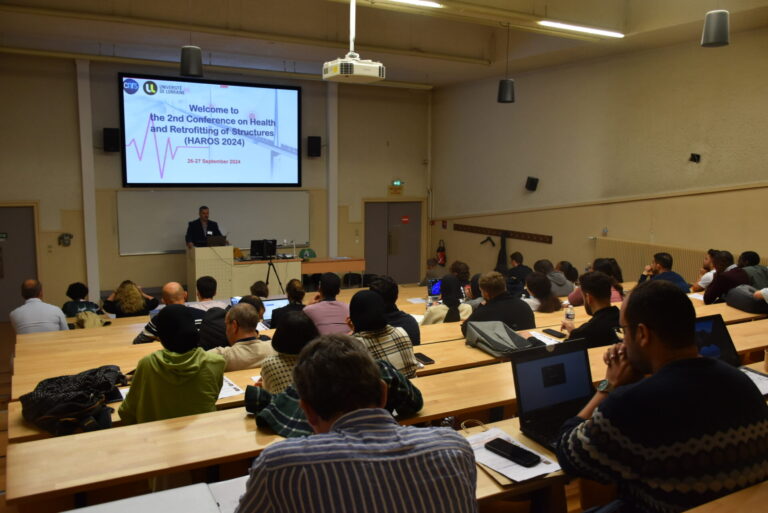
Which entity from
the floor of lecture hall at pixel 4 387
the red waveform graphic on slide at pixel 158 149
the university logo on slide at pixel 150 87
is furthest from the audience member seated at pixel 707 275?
the university logo on slide at pixel 150 87

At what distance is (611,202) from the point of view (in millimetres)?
9062

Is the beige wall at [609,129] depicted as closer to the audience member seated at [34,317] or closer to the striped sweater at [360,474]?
the audience member seated at [34,317]

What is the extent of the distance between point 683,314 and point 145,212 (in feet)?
31.6

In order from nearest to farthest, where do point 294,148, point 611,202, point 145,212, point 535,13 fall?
point 535,13, point 611,202, point 145,212, point 294,148

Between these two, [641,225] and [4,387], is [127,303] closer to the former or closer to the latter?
[4,387]

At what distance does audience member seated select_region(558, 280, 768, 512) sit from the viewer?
1718 mm

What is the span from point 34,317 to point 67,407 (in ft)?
10.9

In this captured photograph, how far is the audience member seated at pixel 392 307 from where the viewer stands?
4.13 m

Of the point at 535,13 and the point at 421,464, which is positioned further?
the point at 535,13

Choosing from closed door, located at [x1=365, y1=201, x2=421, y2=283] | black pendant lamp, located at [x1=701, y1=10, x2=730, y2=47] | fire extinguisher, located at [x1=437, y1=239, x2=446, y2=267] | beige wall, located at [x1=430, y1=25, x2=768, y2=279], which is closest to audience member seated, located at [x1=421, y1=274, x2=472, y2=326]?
black pendant lamp, located at [x1=701, y1=10, x2=730, y2=47]

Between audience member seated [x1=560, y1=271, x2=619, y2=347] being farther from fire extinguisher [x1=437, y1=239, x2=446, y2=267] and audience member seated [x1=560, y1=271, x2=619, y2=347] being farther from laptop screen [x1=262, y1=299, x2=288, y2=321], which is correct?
fire extinguisher [x1=437, y1=239, x2=446, y2=267]

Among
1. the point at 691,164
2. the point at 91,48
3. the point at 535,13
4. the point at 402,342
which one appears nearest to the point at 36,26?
the point at 91,48

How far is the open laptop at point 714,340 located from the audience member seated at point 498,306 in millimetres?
1574

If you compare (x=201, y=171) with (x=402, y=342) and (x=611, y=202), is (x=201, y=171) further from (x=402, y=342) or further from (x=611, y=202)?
(x=402, y=342)
